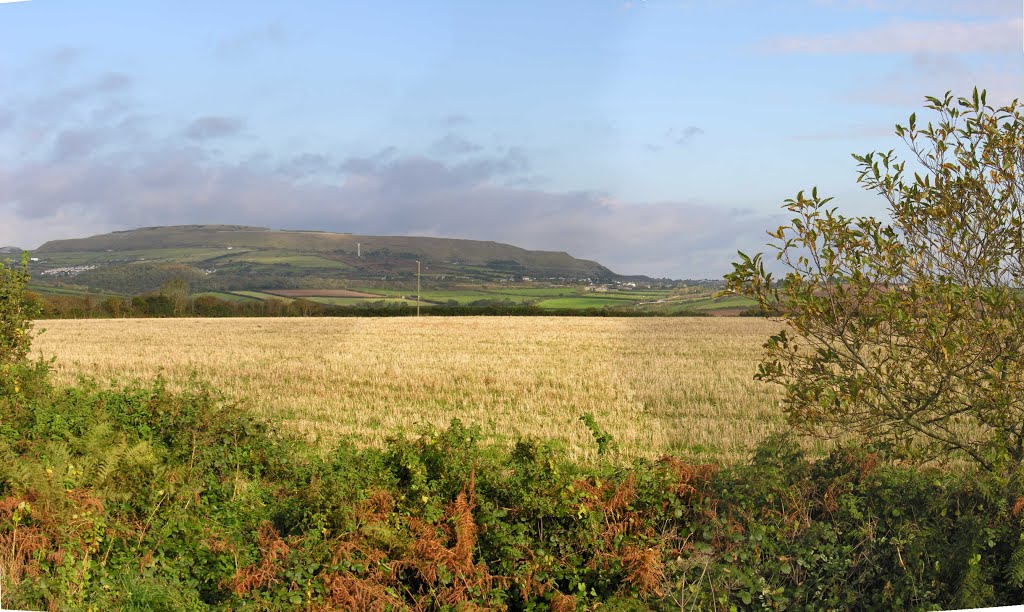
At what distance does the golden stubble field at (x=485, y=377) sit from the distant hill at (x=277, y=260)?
2258cm

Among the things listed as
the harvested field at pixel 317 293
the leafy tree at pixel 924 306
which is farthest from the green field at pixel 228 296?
the leafy tree at pixel 924 306

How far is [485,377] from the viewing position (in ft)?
59.1

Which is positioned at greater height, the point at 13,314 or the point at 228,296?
the point at 13,314

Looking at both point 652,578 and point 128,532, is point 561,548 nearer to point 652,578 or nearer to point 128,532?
point 652,578

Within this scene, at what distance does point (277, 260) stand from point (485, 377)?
200 feet

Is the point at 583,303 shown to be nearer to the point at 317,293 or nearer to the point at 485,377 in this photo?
the point at 317,293

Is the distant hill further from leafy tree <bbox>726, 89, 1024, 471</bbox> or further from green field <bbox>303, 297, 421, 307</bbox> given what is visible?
leafy tree <bbox>726, 89, 1024, 471</bbox>

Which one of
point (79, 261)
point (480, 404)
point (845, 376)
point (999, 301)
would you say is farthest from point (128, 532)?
point (79, 261)

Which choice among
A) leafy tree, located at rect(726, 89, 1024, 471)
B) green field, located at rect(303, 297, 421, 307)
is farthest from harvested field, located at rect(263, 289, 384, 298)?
leafy tree, located at rect(726, 89, 1024, 471)

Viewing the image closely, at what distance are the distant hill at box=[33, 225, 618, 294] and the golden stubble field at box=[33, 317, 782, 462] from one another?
22576mm

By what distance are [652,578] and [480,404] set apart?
336 inches

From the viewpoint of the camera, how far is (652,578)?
5.79m

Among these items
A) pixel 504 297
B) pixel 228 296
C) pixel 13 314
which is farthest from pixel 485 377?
pixel 228 296

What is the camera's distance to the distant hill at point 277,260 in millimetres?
56912
